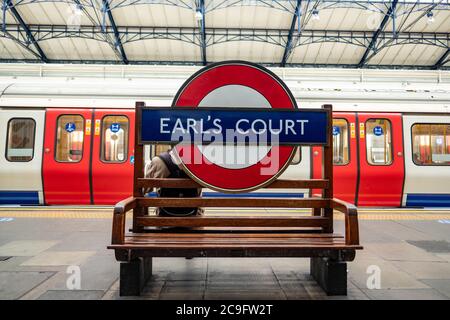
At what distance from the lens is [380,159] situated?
7027 mm

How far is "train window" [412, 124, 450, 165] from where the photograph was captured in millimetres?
7027

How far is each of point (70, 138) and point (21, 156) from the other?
3.33 feet

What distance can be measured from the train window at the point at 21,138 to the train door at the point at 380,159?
266 inches

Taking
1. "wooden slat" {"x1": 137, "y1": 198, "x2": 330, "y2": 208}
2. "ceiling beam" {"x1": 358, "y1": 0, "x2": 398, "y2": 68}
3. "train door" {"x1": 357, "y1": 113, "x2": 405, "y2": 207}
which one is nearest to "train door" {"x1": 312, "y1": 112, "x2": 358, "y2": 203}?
"train door" {"x1": 357, "y1": 113, "x2": 405, "y2": 207}

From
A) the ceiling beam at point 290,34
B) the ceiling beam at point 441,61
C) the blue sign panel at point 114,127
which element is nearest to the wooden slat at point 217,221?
the blue sign panel at point 114,127

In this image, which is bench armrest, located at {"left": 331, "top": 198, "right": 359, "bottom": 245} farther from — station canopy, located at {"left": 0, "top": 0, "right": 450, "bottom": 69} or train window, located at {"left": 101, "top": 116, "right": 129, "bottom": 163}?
station canopy, located at {"left": 0, "top": 0, "right": 450, "bottom": 69}

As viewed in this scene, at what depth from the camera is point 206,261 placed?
358 centimetres

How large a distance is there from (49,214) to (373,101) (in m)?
6.69

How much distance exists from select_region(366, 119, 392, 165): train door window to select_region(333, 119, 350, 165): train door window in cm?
45

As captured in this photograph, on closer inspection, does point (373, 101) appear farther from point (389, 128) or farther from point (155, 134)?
point (155, 134)

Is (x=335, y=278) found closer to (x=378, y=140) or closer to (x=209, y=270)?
(x=209, y=270)

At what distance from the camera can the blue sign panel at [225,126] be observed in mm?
2615

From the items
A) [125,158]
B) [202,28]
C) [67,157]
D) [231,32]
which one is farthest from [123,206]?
[231,32]

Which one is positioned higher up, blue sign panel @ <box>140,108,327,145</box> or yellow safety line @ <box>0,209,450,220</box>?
blue sign panel @ <box>140,108,327,145</box>
